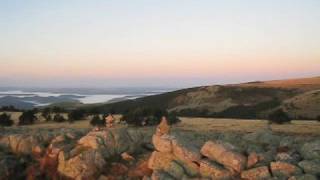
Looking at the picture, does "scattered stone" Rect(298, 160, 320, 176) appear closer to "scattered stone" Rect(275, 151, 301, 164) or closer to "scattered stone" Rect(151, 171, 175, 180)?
"scattered stone" Rect(275, 151, 301, 164)

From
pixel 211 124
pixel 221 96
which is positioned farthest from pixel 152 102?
pixel 211 124

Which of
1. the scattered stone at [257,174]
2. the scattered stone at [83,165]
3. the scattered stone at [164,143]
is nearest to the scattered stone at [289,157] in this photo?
the scattered stone at [257,174]

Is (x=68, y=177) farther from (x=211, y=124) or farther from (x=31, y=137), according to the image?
(x=211, y=124)

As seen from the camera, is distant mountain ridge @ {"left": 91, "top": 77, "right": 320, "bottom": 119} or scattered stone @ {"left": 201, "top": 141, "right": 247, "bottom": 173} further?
distant mountain ridge @ {"left": 91, "top": 77, "right": 320, "bottom": 119}

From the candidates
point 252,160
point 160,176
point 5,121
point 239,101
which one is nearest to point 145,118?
point 5,121

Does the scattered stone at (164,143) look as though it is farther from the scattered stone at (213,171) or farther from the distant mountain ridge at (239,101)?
the distant mountain ridge at (239,101)

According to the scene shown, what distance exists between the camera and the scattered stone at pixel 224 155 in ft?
99.0

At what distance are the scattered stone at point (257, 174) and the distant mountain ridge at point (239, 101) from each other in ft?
198

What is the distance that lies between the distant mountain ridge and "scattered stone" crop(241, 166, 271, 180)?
60471 millimetres

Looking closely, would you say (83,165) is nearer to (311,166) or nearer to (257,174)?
(257,174)

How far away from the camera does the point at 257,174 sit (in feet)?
95.1

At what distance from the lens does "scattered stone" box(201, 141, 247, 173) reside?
99.0ft

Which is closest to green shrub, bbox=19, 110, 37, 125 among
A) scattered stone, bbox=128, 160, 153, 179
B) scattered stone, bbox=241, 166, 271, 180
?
scattered stone, bbox=128, 160, 153, 179

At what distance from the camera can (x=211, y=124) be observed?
186 feet
